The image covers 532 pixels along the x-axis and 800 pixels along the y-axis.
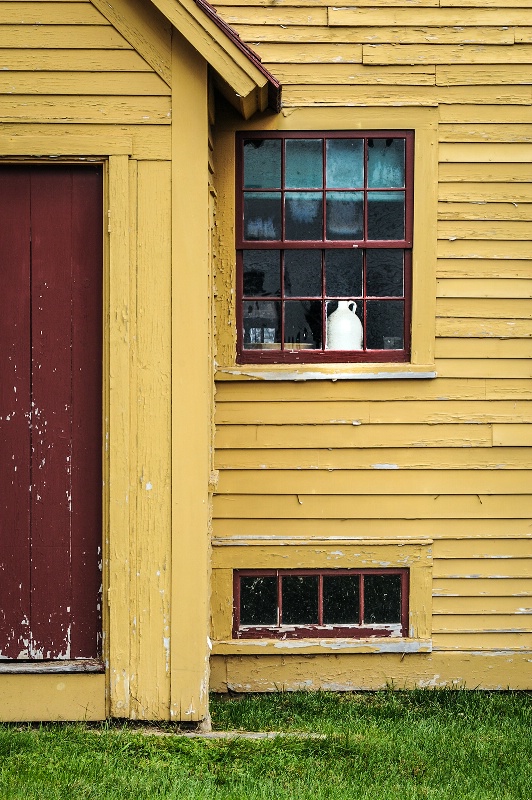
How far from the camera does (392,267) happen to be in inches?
256

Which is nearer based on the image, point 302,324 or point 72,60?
point 72,60

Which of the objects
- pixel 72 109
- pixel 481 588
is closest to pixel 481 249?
pixel 481 588

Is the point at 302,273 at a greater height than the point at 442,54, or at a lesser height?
lesser

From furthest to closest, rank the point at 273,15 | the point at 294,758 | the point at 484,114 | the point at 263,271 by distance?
the point at 263,271 < the point at 484,114 < the point at 273,15 < the point at 294,758

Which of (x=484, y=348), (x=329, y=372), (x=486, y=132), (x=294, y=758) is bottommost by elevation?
(x=294, y=758)

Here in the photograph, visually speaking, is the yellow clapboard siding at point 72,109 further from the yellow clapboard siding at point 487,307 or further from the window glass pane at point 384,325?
the yellow clapboard siding at point 487,307

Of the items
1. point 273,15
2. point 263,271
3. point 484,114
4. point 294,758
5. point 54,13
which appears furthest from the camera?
point 263,271

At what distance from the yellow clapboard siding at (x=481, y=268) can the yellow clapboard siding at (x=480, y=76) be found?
4.00ft

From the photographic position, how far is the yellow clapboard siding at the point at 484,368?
6461mm

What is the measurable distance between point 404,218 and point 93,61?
2367 mm

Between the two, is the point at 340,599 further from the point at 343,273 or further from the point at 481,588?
the point at 343,273

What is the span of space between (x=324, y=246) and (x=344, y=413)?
118 centimetres

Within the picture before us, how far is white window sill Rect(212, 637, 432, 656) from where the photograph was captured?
641cm

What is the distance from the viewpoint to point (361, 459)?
6.46m
